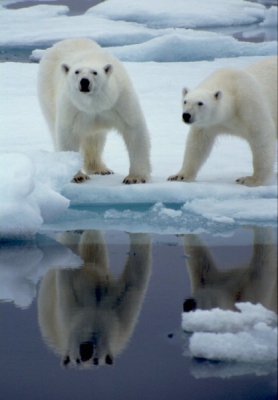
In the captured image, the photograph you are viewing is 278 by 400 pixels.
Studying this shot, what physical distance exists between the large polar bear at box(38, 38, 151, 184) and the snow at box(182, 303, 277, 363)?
173cm

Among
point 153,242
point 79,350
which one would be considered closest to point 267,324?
point 79,350

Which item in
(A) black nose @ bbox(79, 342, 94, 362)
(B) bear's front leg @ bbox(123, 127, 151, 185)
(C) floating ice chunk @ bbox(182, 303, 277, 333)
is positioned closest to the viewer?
(C) floating ice chunk @ bbox(182, 303, 277, 333)

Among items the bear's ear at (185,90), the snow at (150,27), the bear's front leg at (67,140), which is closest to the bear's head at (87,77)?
the bear's front leg at (67,140)

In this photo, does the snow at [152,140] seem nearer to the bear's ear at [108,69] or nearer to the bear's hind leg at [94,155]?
the bear's hind leg at [94,155]

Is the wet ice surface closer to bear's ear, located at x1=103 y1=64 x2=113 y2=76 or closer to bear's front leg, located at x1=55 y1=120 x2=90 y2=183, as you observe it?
bear's front leg, located at x1=55 y1=120 x2=90 y2=183

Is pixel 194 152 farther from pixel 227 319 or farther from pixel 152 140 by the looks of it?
pixel 227 319

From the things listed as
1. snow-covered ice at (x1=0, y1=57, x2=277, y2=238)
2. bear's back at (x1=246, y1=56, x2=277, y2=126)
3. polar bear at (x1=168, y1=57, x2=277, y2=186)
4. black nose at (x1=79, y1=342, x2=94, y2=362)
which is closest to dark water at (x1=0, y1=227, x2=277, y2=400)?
black nose at (x1=79, y1=342, x2=94, y2=362)

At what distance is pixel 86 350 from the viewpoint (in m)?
3.20

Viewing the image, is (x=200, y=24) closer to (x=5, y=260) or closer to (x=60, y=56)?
(x=60, y=56)

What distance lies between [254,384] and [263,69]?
205 cm

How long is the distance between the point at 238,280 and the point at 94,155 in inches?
82.8

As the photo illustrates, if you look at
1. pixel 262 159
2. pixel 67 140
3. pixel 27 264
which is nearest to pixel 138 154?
pixel 67 140

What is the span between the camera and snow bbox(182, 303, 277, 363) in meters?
2.91

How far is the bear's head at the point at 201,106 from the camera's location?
4.29 metres
